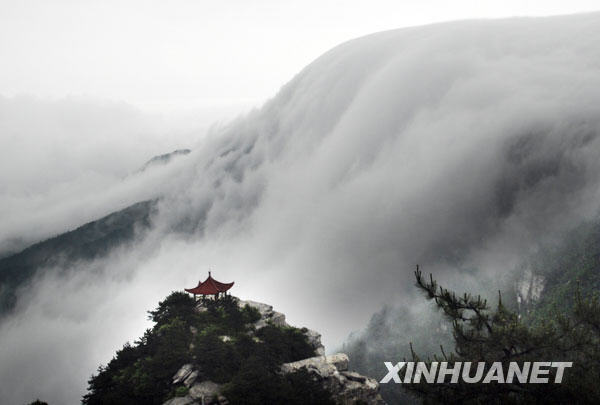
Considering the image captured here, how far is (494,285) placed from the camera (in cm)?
11669

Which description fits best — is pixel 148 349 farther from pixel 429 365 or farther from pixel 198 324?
pixel 429 365

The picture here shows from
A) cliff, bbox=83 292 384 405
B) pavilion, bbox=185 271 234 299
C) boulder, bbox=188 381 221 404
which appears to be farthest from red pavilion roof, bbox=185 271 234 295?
boulder, bbox=188 381 221 404

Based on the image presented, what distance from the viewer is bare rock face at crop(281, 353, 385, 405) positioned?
4281 cm

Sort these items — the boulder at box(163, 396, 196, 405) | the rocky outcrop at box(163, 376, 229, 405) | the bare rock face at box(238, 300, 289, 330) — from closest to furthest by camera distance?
1. the rocky outcrop at box(163, 376, 229, 405)
2. the boulder at box(163, 396, 196, 405)
3. the bare rock face at box(238, 300, 289, 330)

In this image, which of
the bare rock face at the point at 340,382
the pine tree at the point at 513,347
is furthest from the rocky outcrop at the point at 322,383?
the pine tree at the point at 513,347

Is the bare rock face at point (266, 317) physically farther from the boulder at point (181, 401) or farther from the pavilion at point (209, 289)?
the boulder at point (181, 401)

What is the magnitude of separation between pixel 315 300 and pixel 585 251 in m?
109

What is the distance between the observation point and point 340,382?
43906 mm

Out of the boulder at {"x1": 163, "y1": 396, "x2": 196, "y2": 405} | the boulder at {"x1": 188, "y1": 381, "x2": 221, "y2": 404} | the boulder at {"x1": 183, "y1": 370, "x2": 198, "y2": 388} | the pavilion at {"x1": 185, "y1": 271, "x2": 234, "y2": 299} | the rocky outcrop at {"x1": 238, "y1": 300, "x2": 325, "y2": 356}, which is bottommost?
the boulder at {"x1": 163, "y1": 396, "x2": 196, "y2": 405}

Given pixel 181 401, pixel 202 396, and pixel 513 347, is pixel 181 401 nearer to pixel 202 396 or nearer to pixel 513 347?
pixel 202 396

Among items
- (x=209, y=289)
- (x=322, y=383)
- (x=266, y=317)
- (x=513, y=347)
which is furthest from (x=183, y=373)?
(x=513, y=347)

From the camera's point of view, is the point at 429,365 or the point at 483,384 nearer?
the point at 483,384

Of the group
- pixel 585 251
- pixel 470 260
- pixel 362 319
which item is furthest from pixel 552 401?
pixel 362 319

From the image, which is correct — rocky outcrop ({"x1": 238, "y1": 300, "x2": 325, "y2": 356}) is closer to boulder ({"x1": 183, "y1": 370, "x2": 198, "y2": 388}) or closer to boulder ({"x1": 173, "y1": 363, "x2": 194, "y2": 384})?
boulder ({"x1": 173, "y1": 363, "x2": 194, "y2": 384})
